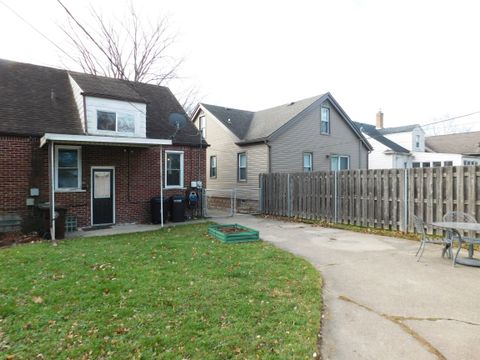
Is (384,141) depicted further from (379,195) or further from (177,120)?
(177,120)

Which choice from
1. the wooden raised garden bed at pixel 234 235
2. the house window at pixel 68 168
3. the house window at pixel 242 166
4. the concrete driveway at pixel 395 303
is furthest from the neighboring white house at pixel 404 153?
the house window at pixel 68 168

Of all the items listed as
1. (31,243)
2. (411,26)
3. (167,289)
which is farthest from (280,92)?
(167,289)

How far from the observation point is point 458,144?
3253 cm

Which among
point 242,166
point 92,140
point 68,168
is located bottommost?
point 68,168

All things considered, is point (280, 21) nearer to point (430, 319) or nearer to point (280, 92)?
point (430, 319)

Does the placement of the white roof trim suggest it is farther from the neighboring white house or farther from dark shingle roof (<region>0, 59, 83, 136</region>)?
the neighboring white house

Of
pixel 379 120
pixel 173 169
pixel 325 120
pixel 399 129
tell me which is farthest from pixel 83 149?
pixel 379 120

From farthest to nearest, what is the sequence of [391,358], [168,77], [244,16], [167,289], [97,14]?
[168,77]
[97,14]
[244,16]
[167,289]
[391,358]

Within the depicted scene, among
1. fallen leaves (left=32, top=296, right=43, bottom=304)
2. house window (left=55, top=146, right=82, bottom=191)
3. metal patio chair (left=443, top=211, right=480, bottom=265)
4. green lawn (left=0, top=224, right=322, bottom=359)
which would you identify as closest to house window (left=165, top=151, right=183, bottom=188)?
house window (left=55, top=146, right=82, bottom=191)

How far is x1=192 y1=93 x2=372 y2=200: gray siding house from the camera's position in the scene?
1733 centimetres

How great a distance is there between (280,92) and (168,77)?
12.0 m

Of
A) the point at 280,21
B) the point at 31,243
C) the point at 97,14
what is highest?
the point at 97,14

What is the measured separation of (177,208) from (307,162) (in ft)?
29.7

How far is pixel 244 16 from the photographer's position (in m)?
11.8
